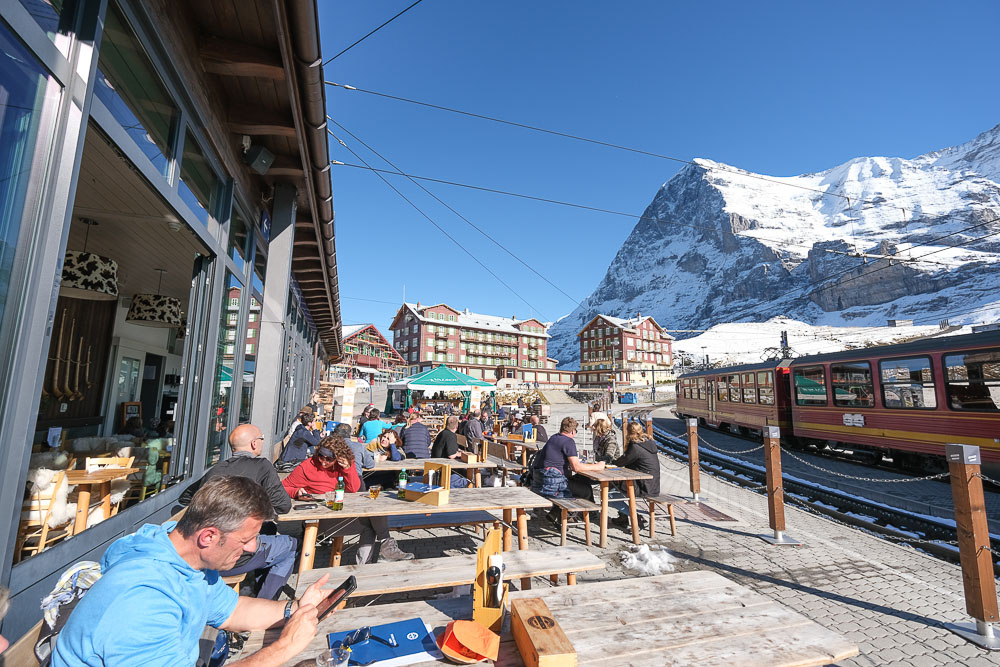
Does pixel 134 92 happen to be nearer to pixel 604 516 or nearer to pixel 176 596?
pixel 176 596

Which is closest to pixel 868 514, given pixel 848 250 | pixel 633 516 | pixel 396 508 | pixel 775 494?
pixel 775 494

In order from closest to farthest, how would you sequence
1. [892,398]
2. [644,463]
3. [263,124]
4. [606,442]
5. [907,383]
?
[263,124] < [644,463] < [606,442] < [907,383] < [892,398]

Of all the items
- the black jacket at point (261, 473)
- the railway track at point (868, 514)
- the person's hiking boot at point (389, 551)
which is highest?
the black jacket at point (261, 473)

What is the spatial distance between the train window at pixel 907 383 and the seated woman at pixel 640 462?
8376mm

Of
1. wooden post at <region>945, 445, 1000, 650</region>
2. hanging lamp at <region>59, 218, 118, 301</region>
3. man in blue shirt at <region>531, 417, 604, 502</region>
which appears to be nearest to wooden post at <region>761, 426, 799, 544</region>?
wooden post at <region>945, 445, 1000, 650</region>

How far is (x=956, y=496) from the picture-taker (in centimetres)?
400

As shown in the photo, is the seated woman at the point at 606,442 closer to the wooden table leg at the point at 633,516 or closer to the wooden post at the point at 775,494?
the wooden table leg at the point at 633,516

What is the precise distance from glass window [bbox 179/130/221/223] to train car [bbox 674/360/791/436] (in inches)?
543

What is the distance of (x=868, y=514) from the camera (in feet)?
24.7

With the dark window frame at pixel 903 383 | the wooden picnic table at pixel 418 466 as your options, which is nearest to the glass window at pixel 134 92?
the wooden picnic table at pixel 418 466

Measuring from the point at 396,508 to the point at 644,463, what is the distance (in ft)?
12.4

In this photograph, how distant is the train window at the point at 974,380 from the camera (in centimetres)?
891

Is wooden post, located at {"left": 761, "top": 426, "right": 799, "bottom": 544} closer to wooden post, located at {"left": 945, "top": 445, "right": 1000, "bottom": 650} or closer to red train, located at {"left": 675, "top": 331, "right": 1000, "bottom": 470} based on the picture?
wooden post, located at {"left": 945, "top": 445, "right": 1000, "bottom": 650}

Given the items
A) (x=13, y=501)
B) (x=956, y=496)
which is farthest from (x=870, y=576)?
(x=13, y=501)
